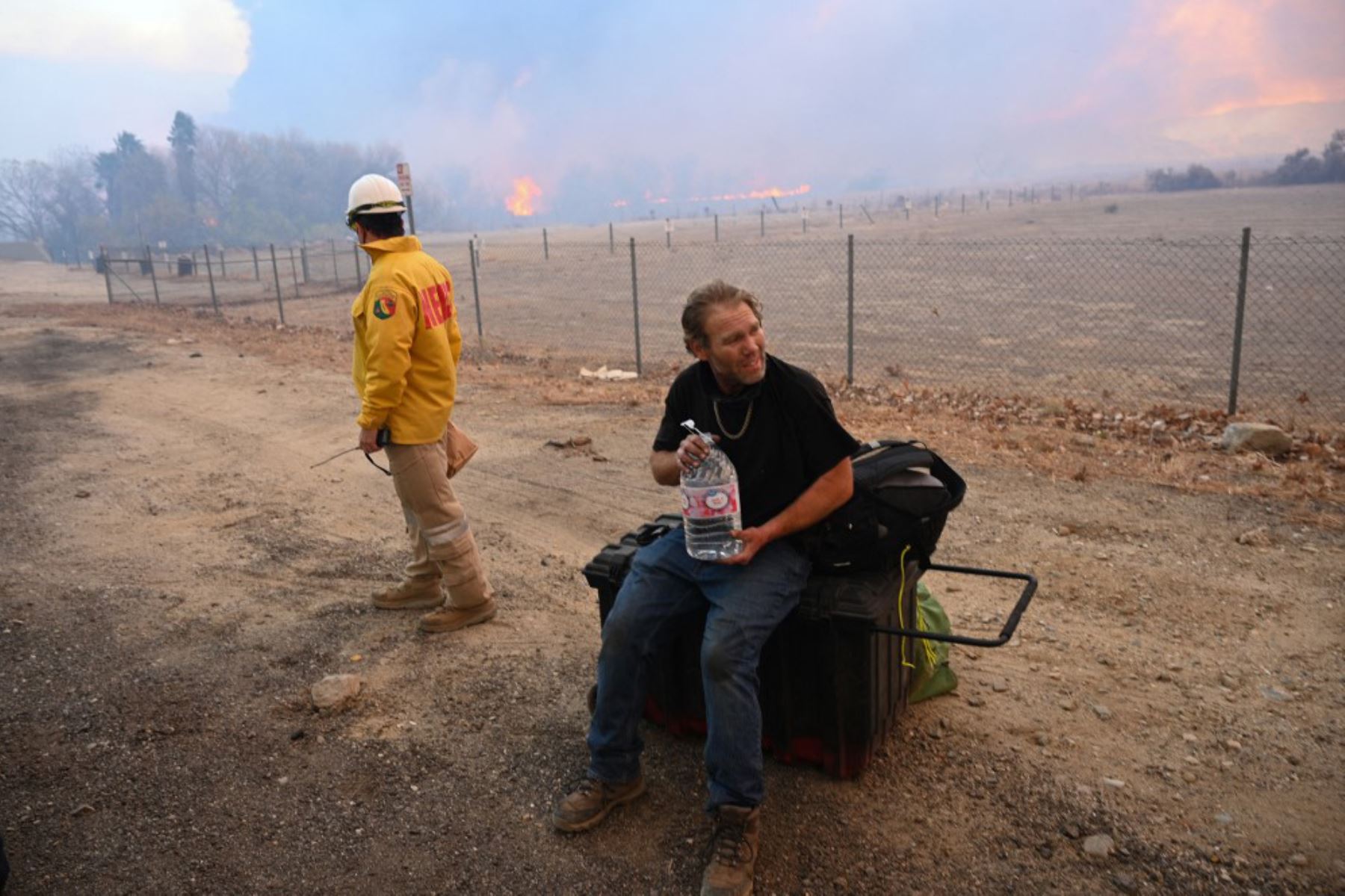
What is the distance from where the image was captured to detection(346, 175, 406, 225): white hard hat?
477cm

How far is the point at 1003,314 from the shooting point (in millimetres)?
18906

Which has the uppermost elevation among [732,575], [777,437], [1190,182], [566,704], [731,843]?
[1190,182]

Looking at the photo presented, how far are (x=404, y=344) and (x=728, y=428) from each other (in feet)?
6.48

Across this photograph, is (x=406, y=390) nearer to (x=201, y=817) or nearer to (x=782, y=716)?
(x=201, y=817)

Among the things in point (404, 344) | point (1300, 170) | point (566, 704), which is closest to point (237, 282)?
point (404, 344)

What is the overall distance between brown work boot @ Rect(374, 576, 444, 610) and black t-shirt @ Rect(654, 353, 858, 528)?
8.58 ft

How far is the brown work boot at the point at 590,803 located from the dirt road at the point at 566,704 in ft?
0.25

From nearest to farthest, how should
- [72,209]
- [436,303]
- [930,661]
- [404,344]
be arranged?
1. [930,661]
2. [404,344]
3. [436,303]
4. [72,209]

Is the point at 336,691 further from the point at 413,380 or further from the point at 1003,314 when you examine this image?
the point at 1003,314

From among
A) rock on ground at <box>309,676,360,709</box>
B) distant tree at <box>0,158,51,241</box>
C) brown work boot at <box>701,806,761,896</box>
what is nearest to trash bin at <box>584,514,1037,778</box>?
brown work boot at <box>701,806,761,896</box>

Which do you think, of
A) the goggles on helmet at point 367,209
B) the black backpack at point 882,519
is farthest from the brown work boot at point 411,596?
the black backpack at point 882,519

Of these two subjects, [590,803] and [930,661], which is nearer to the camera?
[590,803]

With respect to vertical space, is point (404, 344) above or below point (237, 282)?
above

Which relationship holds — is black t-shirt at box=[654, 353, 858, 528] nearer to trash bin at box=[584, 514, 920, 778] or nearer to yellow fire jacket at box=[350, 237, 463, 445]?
trash bin at box=[584, 514, 920, 778]
